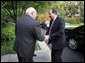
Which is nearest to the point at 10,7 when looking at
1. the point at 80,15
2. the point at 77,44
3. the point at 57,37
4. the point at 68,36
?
the point at 68,36

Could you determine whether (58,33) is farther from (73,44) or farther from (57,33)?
(73,44)

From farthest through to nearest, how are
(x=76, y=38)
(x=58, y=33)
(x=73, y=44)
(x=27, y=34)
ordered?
(x=73, y=44) < (x=76, y=38) < (x=58, y=33) < (x=27, y=34)

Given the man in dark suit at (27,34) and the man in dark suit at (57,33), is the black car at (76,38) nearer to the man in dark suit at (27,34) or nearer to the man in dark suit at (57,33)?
the man in dark suit at (57,33)

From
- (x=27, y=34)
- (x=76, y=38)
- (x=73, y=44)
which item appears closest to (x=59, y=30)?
(x=27, y=34)

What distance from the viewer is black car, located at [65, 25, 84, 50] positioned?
5.21 m

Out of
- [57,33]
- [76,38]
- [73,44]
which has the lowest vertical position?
[73,44]

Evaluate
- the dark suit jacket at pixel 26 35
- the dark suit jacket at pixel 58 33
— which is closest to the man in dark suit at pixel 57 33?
the dark suit jacket at pixel 58 33

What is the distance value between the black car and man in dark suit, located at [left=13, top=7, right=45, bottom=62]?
321cm

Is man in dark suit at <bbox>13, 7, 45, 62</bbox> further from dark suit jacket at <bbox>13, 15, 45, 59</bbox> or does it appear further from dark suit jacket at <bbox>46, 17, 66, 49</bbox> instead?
dark suit jacket at <bbox>46, 17, 66, 49</bbox>

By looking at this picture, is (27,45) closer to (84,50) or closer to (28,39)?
(28,39)

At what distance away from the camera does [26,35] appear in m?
2.41

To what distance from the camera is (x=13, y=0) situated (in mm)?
7441

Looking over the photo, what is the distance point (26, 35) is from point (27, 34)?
1.3 inches

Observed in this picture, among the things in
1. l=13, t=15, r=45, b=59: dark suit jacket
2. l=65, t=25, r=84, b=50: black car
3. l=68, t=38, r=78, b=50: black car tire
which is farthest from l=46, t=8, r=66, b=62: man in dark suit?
l=68, t=38, r=78, b=50: black car tire
